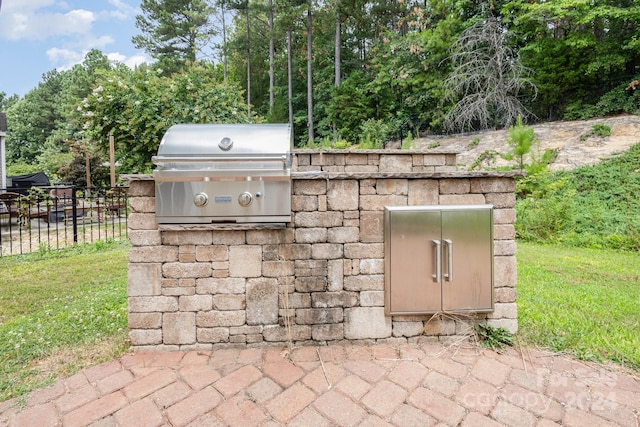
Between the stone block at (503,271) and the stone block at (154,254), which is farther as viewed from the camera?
the stone block at (503,271)

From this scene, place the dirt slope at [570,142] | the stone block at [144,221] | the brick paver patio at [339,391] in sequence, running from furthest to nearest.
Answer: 1. the dirt slope at [570,142]
2. the stone block at [144,221]
3. the brick paver patio at [339,391]

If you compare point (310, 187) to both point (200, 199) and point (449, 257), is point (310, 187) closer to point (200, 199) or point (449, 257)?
point (200, 199)

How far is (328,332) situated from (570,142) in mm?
10589

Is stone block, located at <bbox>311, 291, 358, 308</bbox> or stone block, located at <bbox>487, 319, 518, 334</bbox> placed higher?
stone block, located at <bbox>311, 291, 358, 308</bbox>

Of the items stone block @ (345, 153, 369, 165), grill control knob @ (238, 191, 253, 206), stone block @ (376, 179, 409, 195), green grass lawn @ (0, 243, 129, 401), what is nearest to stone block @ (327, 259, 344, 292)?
stone block @ (376, 179, 409, 195)

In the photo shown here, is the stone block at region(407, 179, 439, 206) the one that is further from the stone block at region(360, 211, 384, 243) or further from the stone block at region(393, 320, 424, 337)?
the stone block at region(393, 320, 424, 337)

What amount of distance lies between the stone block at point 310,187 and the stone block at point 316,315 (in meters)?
0.88

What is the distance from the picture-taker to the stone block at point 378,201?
252cm

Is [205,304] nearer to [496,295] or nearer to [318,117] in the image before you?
[496,295]

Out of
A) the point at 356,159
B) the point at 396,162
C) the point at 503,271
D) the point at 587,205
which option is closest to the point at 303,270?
the point at 503,271

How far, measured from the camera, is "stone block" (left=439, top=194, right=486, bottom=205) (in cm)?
254

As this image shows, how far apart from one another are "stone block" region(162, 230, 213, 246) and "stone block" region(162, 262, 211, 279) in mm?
155

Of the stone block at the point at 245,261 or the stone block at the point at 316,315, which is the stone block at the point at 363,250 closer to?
the stone block at the point at 316,315

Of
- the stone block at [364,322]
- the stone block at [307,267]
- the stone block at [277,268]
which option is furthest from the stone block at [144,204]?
the stone block at [364,322]
